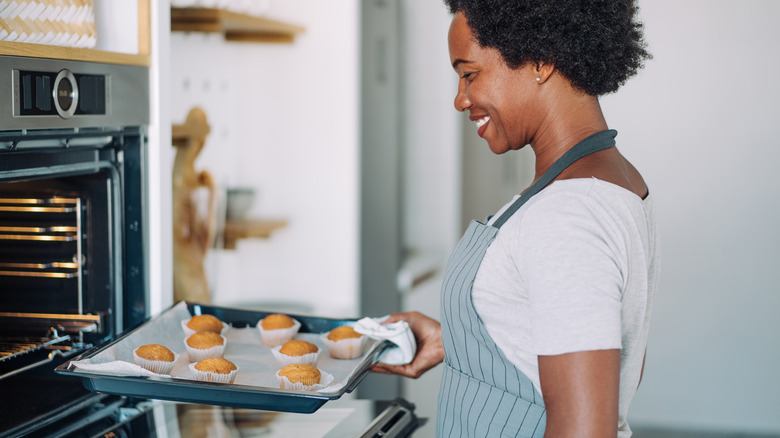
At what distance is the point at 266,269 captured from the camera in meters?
2.31

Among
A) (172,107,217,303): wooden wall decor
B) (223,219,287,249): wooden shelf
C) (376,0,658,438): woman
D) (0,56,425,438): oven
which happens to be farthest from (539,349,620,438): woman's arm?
(223,219,287,249): wooden shelf

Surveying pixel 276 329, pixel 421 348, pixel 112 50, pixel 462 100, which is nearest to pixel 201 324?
pixel 276 329

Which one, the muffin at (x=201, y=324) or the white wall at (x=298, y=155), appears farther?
the white wall at (x=298, y=155)

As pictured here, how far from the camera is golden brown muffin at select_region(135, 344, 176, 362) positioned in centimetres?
107

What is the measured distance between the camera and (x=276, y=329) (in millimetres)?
1250

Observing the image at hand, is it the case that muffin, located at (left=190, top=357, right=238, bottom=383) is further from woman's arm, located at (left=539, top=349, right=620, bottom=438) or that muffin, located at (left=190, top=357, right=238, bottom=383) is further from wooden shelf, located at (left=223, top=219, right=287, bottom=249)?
wooden shelf, located at (left=223, top=219, right=287, bottom=249)

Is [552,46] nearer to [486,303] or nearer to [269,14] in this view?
[486,303]

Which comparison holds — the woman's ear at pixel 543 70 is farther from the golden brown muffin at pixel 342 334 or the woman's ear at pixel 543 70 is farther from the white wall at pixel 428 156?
the white wall at pixel 428 156

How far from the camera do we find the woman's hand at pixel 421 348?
1253mm

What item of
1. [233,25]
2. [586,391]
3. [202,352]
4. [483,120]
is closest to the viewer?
[586,391]

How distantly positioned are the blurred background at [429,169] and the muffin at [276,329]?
0.88 m

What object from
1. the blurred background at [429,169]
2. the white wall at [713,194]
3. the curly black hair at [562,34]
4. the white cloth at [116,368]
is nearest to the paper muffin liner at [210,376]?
the white cloth at [116,368]

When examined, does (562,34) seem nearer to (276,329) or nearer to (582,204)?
(582,204)

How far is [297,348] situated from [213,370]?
0.15 m
